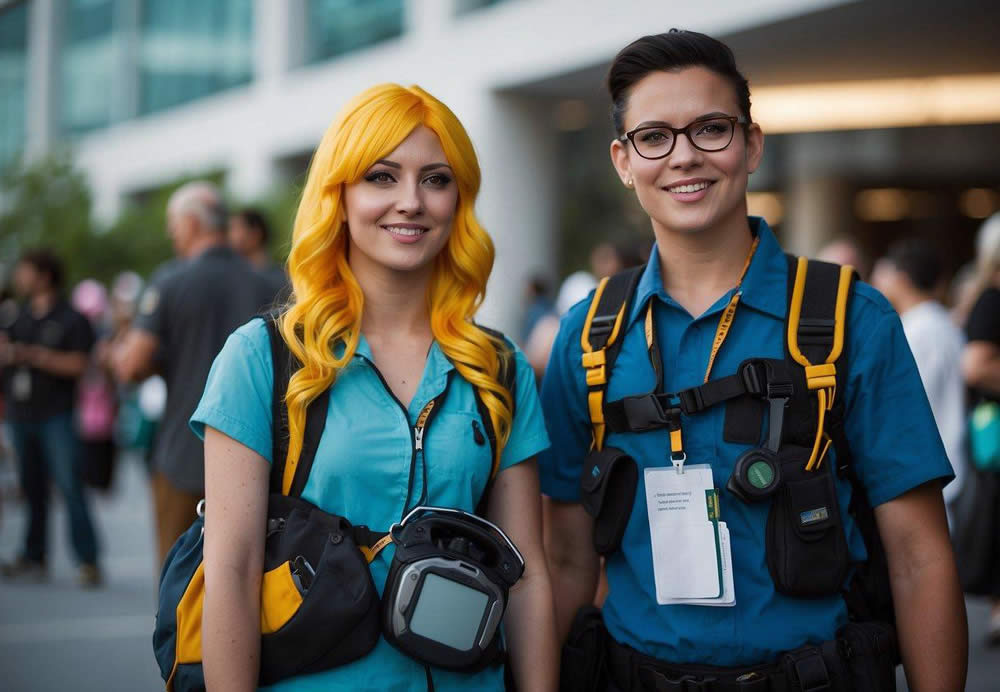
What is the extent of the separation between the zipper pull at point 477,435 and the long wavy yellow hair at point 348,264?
0.04m

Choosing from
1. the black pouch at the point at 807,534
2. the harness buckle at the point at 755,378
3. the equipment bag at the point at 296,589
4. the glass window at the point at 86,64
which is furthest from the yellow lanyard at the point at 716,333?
the glass window at the point at 86,64

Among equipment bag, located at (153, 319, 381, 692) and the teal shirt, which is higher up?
the teal shirt

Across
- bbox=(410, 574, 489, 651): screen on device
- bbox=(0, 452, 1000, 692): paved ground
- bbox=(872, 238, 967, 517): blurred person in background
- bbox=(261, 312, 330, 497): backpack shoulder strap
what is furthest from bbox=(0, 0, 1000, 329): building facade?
bbox=(410, 574, 489, 651): screen on device

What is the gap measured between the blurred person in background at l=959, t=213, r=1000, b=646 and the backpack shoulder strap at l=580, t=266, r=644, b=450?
12.0ft

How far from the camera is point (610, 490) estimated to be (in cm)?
248

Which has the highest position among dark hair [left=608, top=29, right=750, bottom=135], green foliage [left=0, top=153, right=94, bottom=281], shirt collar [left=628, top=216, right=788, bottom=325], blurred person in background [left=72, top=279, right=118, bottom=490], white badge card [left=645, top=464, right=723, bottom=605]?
green foliage [left=0, top=153, right=94, bottom=281]

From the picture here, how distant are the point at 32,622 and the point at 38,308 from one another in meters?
3.00

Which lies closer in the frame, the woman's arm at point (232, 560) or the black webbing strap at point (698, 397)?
the woman's arm at point (232, 560)

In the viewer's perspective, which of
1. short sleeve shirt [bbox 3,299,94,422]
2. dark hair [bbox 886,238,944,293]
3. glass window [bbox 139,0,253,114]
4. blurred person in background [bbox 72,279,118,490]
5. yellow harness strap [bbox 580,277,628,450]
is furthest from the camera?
glass window [bbox 139,0,253,114]

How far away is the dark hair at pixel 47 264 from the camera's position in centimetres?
884

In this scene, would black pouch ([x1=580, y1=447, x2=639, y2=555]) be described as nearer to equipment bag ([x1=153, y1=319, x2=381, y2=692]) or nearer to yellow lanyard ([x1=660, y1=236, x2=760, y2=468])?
yellow lanyard ([x1=660, y1=236, x2=760, y2=468])

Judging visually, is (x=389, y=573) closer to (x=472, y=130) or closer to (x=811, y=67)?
(x=811, y=67)

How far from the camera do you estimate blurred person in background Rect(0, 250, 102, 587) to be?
837 cm

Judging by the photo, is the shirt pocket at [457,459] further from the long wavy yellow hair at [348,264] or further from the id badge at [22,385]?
the id badge at [22,385]
